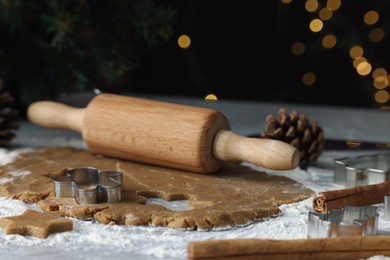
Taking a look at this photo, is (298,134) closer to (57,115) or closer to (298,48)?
(57,115)

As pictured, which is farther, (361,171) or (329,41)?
(329,41)

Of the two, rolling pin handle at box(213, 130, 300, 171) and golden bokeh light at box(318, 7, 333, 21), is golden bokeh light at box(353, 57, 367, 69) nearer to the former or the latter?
golden bokeh light at box(318, 7, 333, 21)

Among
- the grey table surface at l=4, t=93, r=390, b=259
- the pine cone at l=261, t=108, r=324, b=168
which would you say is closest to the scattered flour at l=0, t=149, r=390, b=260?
the pine cone at l=261, t=108, r=324, b=168

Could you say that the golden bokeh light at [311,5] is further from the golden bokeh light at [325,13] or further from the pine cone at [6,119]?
the pine cone at [6,119]

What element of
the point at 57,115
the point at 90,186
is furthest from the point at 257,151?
the point at 57,115

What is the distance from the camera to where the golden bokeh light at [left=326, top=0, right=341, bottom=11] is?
2053mm

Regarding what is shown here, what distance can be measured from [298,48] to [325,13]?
Result: 0.13 metres

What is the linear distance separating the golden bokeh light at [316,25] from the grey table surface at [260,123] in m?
0.28

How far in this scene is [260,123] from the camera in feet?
5.58

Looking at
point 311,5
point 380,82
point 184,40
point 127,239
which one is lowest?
point 127,239

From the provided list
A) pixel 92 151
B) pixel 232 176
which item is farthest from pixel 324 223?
pixel 92 151

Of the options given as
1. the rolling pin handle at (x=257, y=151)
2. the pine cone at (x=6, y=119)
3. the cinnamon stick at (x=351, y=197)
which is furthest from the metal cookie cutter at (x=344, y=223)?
the pine cone at (x=6, y=119)

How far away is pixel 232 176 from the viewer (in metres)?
1.19

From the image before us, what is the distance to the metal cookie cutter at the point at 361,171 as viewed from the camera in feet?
3.74
